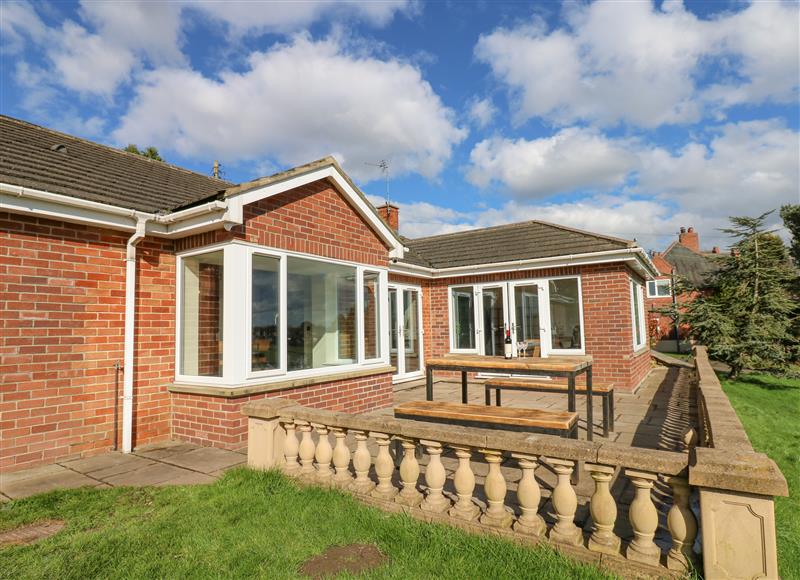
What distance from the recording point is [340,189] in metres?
6.82

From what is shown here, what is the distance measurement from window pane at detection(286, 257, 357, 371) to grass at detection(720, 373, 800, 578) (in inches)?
197

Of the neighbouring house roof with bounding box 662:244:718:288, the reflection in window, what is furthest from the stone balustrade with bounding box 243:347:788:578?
the neighbouring house roof with bounding box 662:244:718:288

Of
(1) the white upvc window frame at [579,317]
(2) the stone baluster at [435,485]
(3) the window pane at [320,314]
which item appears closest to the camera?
(2) the stone baluster at [435,485]

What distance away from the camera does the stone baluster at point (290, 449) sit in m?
3.85

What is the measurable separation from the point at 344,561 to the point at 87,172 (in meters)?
5.80

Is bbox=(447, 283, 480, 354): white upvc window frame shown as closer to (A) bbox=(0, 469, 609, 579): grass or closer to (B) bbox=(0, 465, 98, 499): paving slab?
(A) bbox=(0, 469, 609, 579): grass

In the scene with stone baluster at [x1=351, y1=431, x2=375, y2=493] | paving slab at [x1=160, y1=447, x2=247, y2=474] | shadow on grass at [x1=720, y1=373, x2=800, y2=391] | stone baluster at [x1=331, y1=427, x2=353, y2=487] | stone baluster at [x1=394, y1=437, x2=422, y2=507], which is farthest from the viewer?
shadow on grass at [x1=720, y1=373, x2=800, y2=391]

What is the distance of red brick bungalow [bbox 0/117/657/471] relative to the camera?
14.8ft

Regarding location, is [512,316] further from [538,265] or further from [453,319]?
[453,319]

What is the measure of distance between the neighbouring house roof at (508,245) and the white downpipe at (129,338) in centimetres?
598

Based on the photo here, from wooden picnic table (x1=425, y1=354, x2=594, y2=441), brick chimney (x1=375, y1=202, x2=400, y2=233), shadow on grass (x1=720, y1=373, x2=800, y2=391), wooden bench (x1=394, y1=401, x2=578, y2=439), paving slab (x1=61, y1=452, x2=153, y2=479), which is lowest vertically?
shadow on grass (x1=720, y1=373, x2=800, y2=391)

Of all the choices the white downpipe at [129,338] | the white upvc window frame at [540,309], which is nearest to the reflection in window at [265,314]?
the white downpipe at [129,338]

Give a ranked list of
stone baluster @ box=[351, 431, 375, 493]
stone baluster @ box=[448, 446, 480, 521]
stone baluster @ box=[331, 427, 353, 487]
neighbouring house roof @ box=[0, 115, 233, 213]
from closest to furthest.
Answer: stone baluster @ box=[448, 446, 480, 521] → stone baluster @ box=[351, 431, 375, 493] → stone baluster @ box=[331, 427, 353, 487] → neighbouring house roof @ box=[0, 115, 233, 213]

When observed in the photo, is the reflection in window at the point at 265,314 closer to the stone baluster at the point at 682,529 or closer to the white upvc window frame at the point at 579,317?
the stone baluster at the point at 682,529
